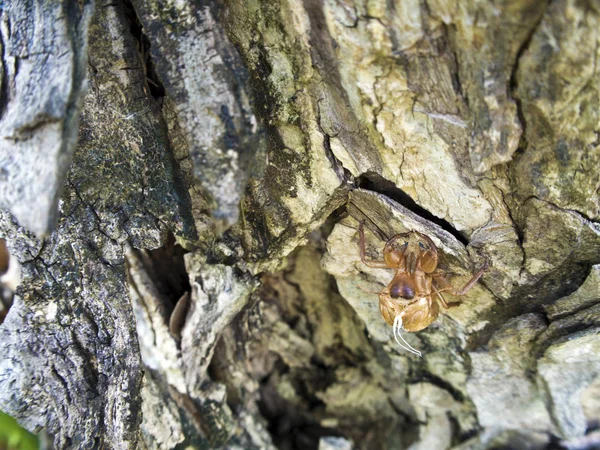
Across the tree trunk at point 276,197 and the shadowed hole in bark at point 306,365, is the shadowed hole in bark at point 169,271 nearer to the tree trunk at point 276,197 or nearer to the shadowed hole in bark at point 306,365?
the tree trunk at point 276,197

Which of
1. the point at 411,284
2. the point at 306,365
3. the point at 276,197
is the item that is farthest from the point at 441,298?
the point at 306,365

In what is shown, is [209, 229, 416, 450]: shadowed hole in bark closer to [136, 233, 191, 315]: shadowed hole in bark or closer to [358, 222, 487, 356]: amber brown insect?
[136, 233, 191, 315]: shadowed hole in bark

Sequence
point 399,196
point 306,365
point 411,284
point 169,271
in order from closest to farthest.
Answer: point 399,196 → point 411,284 → point 169,271 → point 306,365

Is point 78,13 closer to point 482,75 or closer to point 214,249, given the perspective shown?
point 214,249

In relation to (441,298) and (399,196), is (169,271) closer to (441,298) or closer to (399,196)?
(399,196)

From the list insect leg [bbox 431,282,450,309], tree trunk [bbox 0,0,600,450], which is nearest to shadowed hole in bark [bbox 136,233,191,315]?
tree trunk [bbox 0,0,600,450]

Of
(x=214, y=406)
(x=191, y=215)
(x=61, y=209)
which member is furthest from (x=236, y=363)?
(x=61, y=209)

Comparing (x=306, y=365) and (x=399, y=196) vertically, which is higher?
(x=399, y=196)
